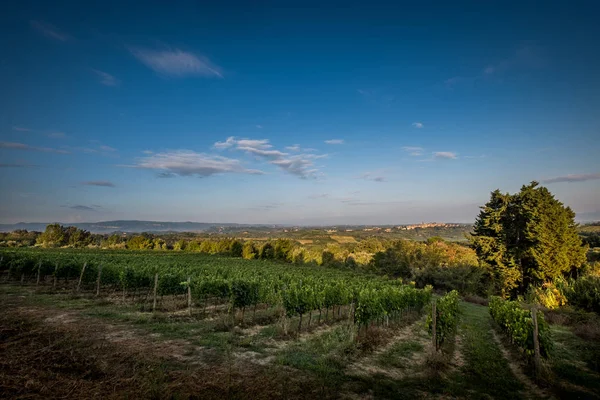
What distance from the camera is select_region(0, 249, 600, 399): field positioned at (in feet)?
20.8

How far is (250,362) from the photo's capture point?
895 centimetres

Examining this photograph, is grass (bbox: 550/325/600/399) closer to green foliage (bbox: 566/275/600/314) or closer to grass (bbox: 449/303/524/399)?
grass (bbox: 449/303/524/399)

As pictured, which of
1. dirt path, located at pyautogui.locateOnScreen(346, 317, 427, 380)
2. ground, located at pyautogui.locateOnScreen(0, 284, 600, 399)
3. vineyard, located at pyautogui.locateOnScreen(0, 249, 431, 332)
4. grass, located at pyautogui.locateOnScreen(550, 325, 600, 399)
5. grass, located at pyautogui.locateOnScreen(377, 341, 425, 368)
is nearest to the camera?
ground, located at pyautogui.locateOnScreen(0, 284, 600, 399)

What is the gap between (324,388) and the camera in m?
7.25

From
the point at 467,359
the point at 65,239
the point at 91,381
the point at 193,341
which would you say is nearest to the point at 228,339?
the point at 193,341

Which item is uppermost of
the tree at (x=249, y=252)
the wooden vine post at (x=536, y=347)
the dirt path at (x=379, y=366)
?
the wooden vine post at (x=536, y=347)

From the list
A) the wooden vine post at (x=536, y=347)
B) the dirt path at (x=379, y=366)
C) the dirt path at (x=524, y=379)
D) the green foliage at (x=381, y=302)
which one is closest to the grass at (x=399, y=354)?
the dirt path at (x=379, y=366)

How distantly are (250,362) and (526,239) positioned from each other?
38.1 metres

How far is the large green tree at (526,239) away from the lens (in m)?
30.4

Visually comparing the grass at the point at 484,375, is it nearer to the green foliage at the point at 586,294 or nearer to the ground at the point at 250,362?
the ground at the point at 250,362

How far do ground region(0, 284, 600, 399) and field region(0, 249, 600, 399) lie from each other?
41mm

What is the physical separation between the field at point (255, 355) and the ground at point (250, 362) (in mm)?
41

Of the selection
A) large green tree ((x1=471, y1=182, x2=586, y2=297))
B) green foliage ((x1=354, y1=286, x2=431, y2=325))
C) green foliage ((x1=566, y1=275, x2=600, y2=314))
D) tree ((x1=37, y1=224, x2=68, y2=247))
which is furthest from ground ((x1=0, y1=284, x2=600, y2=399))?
tree ((x1=37, y1=224, x2=68, y2=247))

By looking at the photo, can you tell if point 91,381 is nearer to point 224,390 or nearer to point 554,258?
point 224,390
